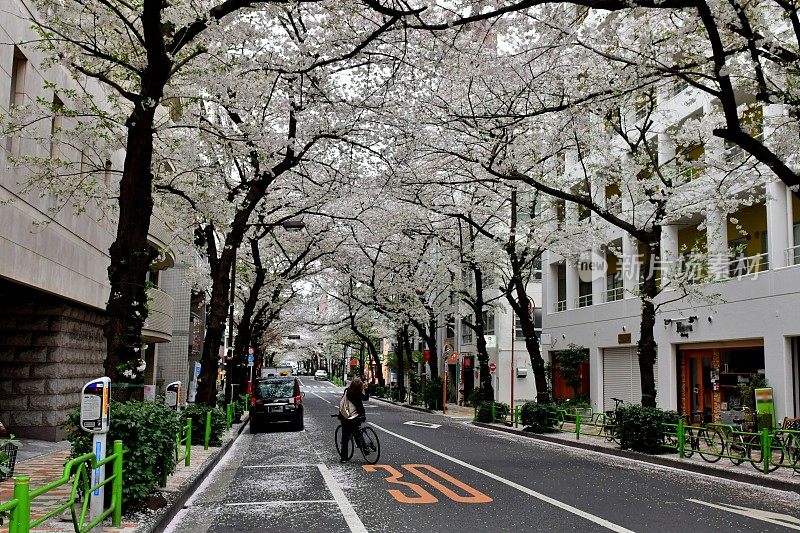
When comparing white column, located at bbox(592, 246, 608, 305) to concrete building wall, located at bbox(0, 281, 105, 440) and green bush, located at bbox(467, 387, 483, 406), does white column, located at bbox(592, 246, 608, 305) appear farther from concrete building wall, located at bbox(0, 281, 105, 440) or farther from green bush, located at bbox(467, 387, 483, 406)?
concrete building wall, located at bbox(0, 281, 105, 440)

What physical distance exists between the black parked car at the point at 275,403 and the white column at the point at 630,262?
13459 millimetres

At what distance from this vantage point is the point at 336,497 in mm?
10719

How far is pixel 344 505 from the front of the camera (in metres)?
10.0

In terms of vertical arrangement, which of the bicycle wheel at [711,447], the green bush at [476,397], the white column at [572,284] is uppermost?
the white column at [572,284]

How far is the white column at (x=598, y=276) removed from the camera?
31953 millimetres

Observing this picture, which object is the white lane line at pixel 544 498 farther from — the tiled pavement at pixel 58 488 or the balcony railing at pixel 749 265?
the balcony railing at pixel 749 265

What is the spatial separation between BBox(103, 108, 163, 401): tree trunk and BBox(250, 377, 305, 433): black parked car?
14.9 metres

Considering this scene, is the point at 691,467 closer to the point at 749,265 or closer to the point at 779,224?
the point at 779,224

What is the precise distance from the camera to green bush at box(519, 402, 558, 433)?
923 inches

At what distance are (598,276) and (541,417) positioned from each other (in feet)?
35.2

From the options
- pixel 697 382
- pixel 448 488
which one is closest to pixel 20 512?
pixel 448 488

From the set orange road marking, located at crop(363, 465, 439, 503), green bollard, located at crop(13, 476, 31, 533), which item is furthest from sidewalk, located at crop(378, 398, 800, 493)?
green bollard, located at crop(13, 476, 31, 533)

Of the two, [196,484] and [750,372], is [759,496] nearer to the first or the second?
[196,484]

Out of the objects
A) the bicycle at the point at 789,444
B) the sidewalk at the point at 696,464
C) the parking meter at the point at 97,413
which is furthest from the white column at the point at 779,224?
the parking meter at the point at 97,413
